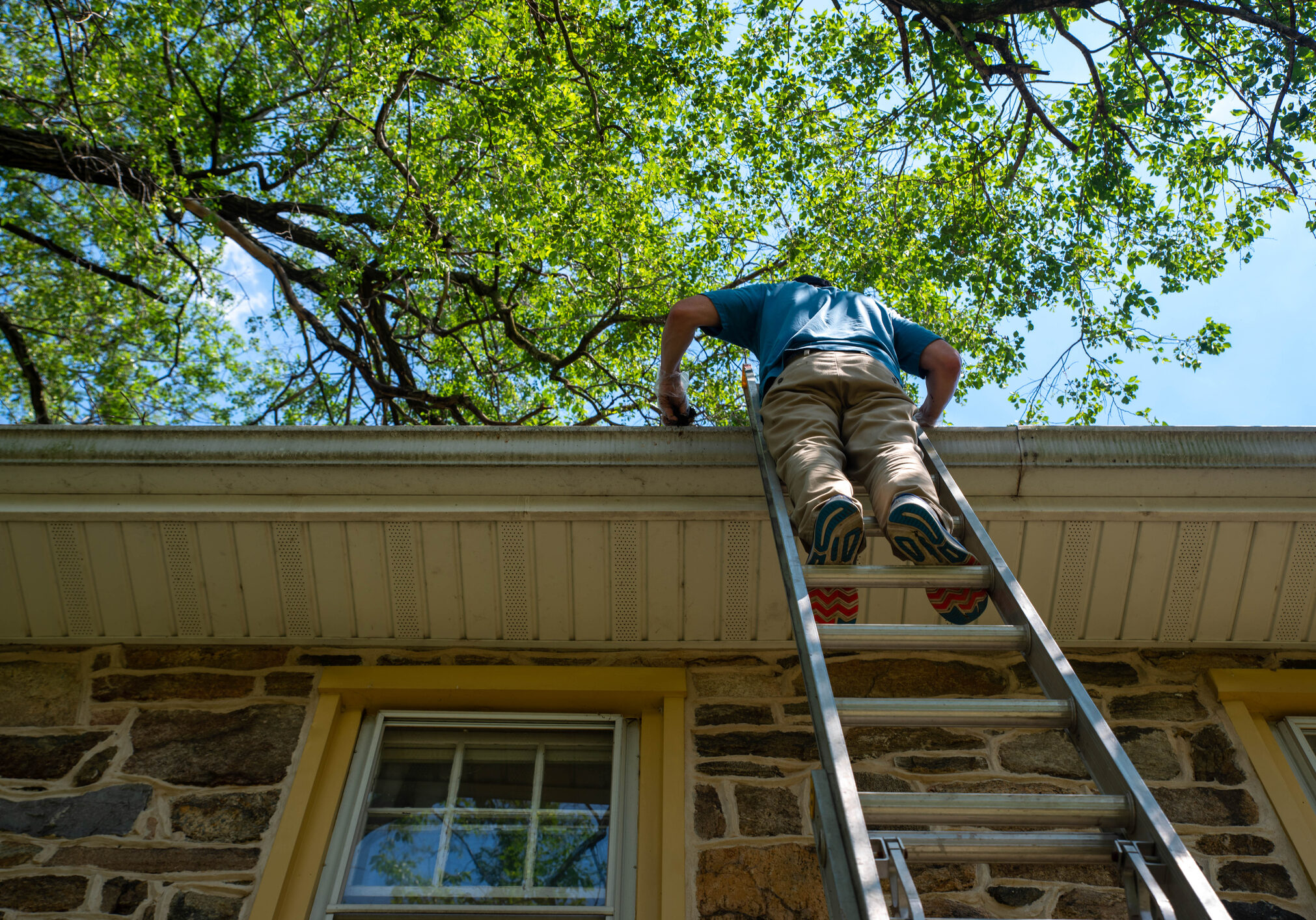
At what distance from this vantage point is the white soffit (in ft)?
10.6

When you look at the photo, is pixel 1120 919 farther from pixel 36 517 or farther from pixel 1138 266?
pixel 1138 266

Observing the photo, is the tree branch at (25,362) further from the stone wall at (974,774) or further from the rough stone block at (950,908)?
the rough stone block at (950,908)

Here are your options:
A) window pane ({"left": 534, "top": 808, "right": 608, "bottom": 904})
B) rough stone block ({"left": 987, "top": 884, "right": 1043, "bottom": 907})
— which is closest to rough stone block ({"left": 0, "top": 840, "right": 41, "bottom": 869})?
window pane ({"left": 534, "top": 808, "right": 608, "bottom": 904})

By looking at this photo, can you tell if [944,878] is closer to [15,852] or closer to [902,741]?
[902,741]

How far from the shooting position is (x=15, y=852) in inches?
115

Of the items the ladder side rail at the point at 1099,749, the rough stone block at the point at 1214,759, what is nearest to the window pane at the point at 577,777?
the ladder side rail at the point at 1099,749

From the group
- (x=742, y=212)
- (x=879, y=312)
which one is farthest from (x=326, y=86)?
(x=879, y=312)

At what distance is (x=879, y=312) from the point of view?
3.37m

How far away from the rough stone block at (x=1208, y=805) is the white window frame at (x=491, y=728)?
1.81m

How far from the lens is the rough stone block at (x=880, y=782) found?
10.2 feet

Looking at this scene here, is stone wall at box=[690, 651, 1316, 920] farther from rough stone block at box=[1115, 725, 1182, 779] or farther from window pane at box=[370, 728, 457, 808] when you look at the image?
window pane at box=[370, 728, 457, 808]

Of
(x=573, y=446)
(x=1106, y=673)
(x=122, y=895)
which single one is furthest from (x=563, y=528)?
(x=1106, y=673)

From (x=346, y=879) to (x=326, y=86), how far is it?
6.83 meters

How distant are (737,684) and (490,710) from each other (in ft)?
3.10
